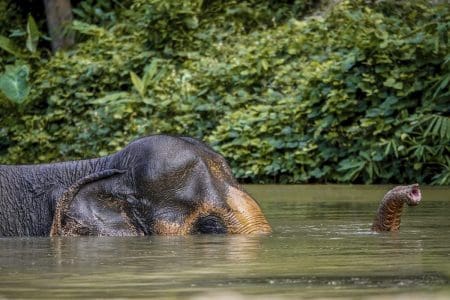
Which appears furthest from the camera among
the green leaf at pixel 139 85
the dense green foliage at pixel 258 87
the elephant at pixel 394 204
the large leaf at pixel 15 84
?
the large leaf at pixel 15 84

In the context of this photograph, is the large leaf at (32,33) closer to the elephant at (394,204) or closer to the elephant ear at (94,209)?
the elephant ear at (94,209)

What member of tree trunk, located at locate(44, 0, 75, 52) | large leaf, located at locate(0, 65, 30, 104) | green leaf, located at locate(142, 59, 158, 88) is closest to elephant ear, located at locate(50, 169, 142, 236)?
green leaf, located at locate(142, 59, 158, 88)

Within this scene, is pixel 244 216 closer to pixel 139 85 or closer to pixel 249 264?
pixel 249 264

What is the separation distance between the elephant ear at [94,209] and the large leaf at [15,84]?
13405 mm

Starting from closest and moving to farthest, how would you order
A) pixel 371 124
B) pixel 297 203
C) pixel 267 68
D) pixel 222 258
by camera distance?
1. pixel 222 258
2. pixel 297 203
3. pixel 371 124
4. pixel 267 68

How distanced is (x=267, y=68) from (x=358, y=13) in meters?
1.57

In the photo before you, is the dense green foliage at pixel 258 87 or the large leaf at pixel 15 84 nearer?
the dense green foliage at pixel 258 87

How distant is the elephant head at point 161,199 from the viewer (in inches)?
385

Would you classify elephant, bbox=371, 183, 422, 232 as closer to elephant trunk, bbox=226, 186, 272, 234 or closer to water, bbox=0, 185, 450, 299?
water, bbox=0, 185, 450, 299

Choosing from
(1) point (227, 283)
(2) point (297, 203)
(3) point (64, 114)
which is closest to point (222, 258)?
(1) point (227, 283)

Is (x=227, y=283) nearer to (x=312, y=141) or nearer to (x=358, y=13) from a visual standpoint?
(x=312, y=141)

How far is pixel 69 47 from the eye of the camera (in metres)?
25.8

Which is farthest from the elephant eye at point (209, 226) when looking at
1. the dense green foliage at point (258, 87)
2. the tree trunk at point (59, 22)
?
the tree trunk at point (59, 22)

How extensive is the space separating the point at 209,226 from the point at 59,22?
16548 millimetres
